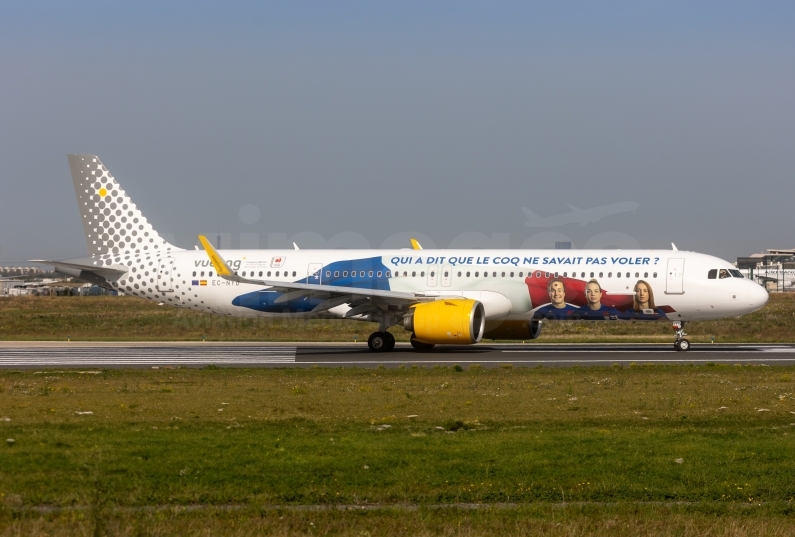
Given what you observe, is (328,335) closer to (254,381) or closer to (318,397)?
(254,381)

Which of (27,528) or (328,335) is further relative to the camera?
(328,335)

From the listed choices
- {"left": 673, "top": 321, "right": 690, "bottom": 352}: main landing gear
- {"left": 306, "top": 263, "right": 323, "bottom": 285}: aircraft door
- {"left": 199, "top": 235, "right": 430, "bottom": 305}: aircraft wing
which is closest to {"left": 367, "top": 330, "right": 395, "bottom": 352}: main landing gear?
{"left": 199, "top": 235, "right": 430, "bottom": 305}: aircraft wing

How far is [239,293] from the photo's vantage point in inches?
1366

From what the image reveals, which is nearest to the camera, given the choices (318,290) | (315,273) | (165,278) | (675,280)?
(318,290)

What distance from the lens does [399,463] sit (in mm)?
10859

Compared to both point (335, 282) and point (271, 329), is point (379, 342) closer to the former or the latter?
point (335, 282)

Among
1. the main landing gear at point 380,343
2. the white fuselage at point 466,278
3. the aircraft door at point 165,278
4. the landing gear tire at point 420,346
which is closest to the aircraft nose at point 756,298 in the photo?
the white fuselage at point 466,278

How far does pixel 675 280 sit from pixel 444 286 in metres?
7.50

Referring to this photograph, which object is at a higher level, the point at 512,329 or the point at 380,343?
the point at 512,329

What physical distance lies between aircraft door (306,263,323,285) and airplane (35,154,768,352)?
0.15 feet

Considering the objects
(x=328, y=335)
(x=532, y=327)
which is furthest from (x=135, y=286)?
(x=532, y=327)

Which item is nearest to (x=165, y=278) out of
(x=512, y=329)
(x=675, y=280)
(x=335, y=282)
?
(x=335, y=282)

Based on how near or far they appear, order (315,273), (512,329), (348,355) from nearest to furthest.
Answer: (348,355) → (512,329) → (315,273)

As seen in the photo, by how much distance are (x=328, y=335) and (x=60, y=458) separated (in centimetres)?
3242
